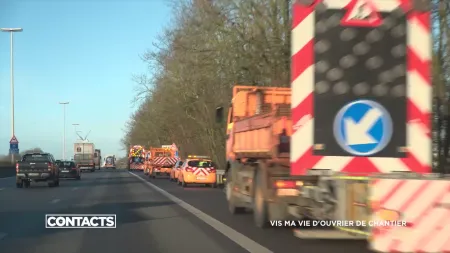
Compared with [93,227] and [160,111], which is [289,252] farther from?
[160,111]

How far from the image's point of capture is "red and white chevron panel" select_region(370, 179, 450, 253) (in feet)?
20.0

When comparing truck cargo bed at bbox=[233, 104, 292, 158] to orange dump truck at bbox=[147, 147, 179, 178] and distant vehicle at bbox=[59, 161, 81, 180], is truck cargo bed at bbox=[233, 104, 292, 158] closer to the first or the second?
distant vehicle at bbox=[59, 161, 81, 180]

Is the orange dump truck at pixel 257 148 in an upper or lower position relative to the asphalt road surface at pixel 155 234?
upper

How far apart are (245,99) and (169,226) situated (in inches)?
167

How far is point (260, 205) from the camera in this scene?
1145 cm

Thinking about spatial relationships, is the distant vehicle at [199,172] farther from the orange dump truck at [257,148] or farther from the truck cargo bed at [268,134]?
the truck cargo bed at [268,134]

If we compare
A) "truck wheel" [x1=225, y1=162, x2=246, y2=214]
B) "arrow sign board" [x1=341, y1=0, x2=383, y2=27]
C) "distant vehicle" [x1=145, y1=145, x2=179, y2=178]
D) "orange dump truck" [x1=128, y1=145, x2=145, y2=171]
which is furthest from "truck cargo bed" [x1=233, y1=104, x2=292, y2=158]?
"orange dump truck" [x1=128, y1=145, x2=145, y2=171]

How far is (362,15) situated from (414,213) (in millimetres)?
2847

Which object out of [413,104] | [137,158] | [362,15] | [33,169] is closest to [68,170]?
[33,169]

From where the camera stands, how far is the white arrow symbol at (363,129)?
741 centimetres

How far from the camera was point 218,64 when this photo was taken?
27.8 metres

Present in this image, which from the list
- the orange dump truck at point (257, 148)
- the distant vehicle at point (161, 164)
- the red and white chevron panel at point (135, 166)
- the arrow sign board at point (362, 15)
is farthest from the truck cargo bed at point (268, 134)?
the red and white chevron panel at point (135, 166)

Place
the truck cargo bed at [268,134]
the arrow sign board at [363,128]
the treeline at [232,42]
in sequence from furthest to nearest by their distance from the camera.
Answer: the treeline at [232,42] < the truck cargo bed at [268,134] < the arrow sign board at [363,128]

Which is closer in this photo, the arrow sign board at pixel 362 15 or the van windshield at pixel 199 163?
the arrow sign board at pixel 362 15
